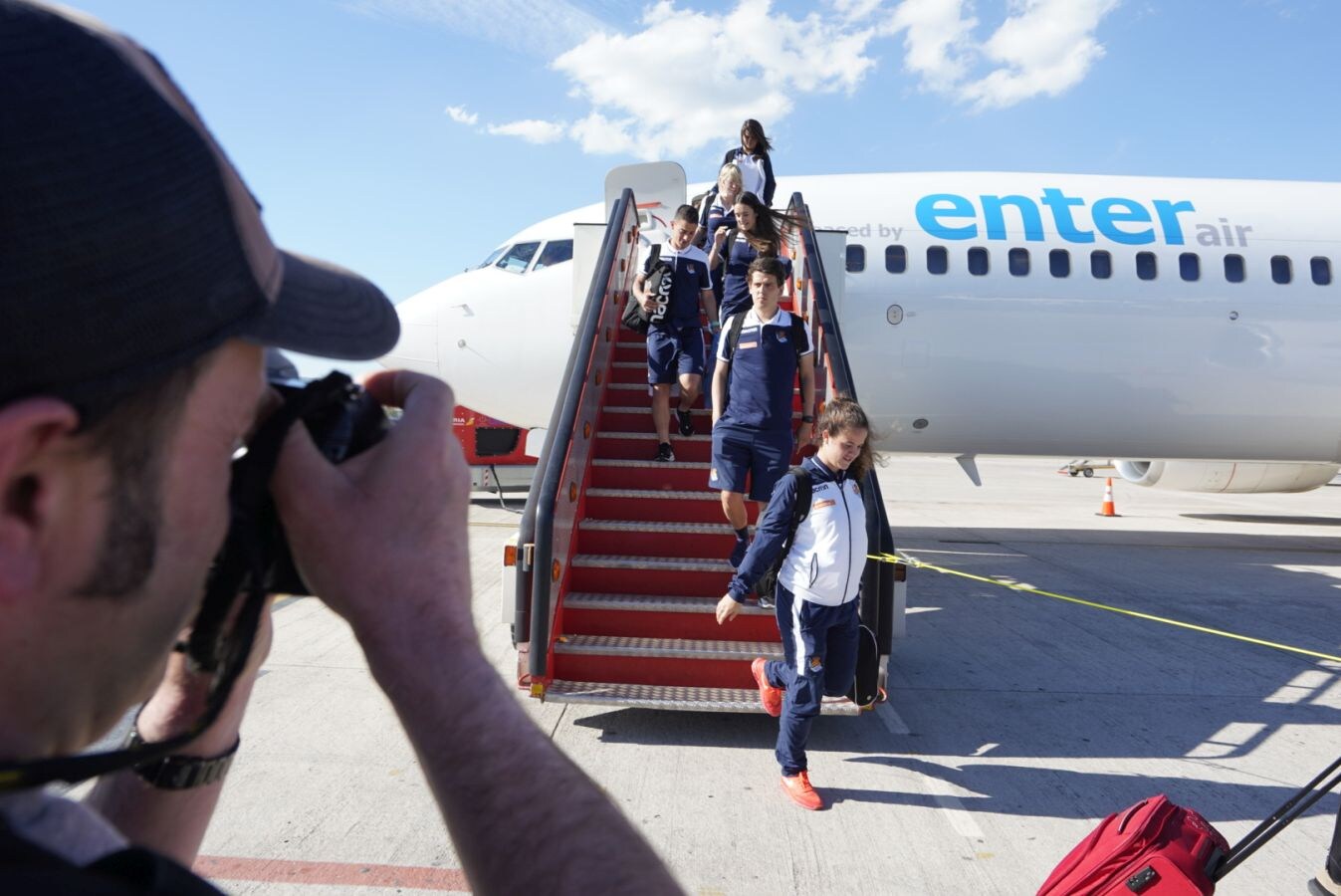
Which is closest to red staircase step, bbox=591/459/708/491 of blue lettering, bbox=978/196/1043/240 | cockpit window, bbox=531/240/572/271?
cockpit window, bbox=531/240/572/271

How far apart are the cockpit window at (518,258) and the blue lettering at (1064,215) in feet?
16.4

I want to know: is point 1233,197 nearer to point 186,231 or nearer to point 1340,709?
point 1340,709

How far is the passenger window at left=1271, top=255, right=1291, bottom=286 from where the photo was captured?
28.3 feet

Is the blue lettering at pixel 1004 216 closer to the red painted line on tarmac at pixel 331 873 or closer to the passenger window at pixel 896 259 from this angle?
the passenger window at pixel 896 259

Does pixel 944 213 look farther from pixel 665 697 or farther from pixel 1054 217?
pixel 665 697

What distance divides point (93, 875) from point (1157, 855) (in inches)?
101

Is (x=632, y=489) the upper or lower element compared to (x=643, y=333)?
lower

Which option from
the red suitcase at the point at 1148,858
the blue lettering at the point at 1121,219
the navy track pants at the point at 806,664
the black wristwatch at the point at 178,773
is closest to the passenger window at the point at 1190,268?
the blue lettering at the point at 1121,219

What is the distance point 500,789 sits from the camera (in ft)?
2.26

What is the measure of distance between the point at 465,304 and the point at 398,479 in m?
7.60

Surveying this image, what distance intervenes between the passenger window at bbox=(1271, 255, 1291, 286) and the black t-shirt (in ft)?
34.1

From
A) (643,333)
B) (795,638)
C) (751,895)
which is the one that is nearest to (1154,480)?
(643,333)

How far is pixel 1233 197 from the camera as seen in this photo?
29.5ft

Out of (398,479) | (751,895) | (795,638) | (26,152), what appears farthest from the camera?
(795,638)
